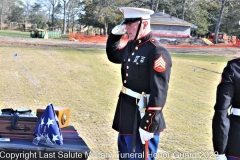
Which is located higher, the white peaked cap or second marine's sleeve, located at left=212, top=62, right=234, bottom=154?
the white peaked cap

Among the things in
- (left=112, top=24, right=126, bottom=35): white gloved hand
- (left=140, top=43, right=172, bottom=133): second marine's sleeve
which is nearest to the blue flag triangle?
(left=140, top=43, right=172, bottom=133): second marine's sleeve

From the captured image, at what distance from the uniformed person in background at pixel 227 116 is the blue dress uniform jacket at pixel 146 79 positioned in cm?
55

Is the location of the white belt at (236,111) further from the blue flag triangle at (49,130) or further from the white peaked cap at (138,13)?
the blue flag triangle at (49,130)

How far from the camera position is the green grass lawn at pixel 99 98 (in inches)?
237

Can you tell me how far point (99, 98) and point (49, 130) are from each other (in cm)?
566

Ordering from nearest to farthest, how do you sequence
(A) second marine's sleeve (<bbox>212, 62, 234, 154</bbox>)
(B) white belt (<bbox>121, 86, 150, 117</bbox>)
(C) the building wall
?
(A) second marine's sleeve (<bbox>212, 62, 234, 154</bbox>) → (B) white belt (<bbox>121, 86, 150, 117</bbox>) → (C) the building wall

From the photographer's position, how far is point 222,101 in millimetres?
2818

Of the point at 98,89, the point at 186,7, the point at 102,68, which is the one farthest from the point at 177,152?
the point at 186,7

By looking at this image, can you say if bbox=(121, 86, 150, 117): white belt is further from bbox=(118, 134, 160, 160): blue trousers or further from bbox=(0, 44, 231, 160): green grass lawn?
bbox=(0, 44, 231, 160): green grass lawn

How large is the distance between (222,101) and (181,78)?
1116cm

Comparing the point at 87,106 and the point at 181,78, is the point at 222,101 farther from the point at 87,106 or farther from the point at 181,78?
the point at 181,78

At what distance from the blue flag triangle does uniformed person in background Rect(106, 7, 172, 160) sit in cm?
54

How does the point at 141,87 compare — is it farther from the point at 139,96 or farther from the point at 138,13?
the point at 138,13

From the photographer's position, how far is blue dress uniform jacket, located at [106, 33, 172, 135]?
327 centimetres
